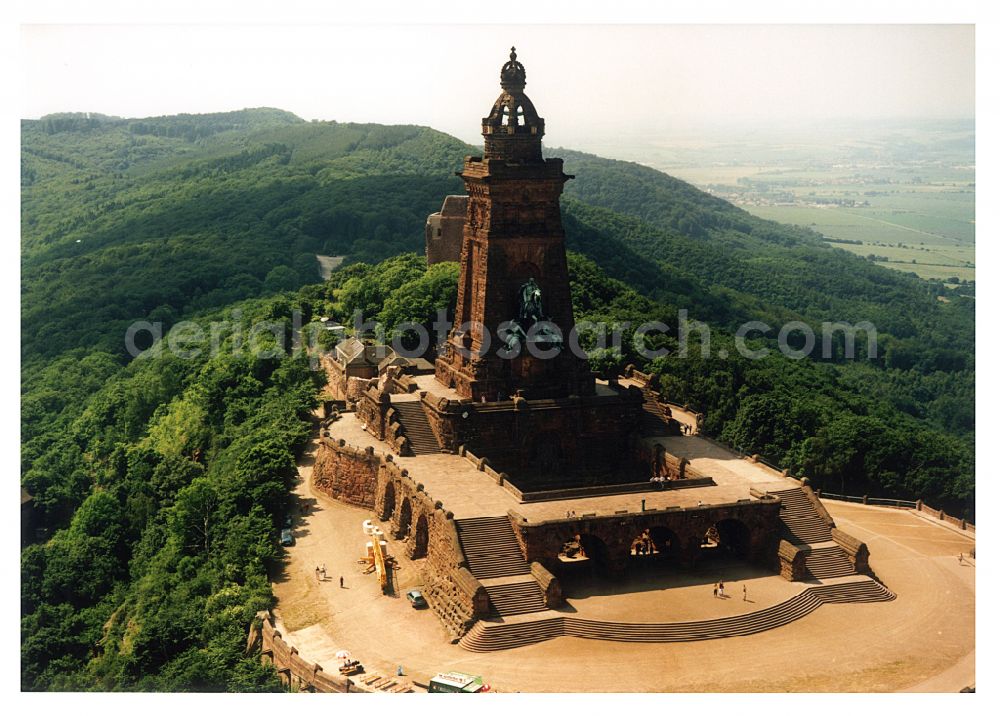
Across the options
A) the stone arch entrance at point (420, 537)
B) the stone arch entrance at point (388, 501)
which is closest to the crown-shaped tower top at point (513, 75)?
the stone arch entrance at point (388, 501)

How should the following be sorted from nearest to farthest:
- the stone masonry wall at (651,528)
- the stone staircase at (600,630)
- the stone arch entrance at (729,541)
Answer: the stone staircase at (600,630) < the stone masonry wall at (651,528) < the stone arch entrance at (729,541)

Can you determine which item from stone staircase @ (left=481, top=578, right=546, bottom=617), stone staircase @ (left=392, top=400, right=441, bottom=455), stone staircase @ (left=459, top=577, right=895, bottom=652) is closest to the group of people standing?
stone staircase @ (left=459, top=577, right=895, bottom=652)

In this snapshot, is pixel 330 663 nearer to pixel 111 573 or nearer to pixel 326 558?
pixel 326 558

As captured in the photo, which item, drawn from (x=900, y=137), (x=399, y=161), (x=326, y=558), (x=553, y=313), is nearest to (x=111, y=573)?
(x=326, y=558)

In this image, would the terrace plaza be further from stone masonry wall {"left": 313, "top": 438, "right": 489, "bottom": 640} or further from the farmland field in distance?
the farmland field in distance

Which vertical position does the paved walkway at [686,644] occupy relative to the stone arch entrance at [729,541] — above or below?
below

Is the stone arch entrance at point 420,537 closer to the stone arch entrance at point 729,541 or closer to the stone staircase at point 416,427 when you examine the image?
the stone staircase at point 416,427
